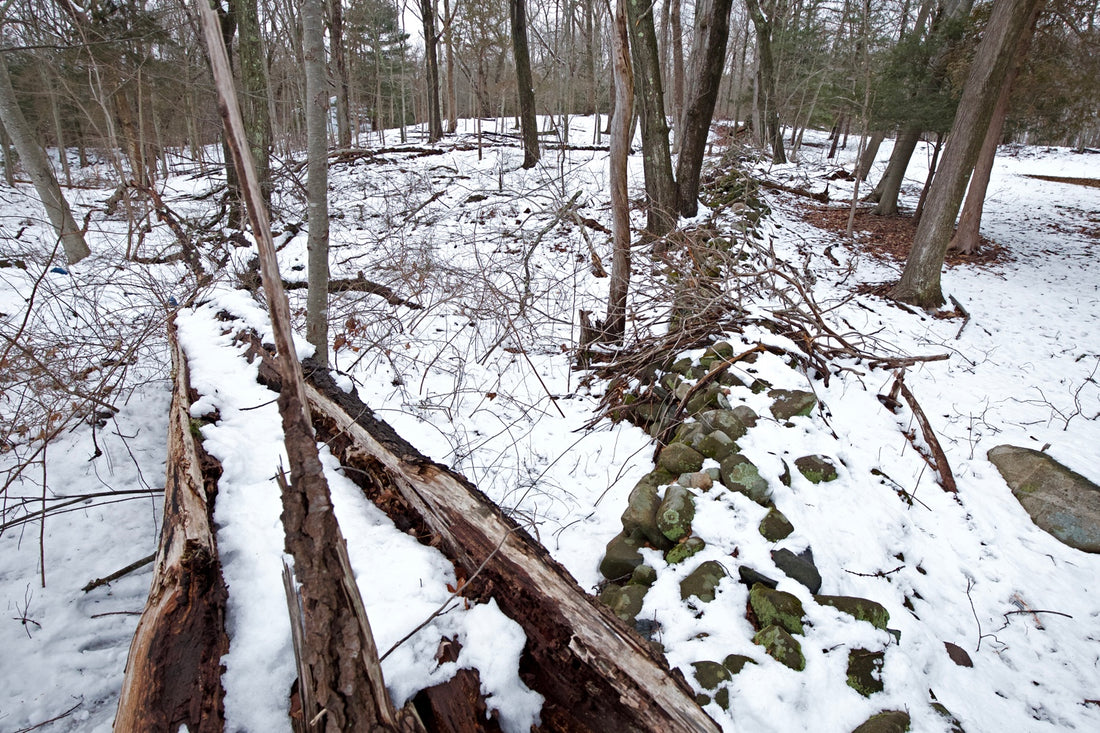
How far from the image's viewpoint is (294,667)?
136 centimetres

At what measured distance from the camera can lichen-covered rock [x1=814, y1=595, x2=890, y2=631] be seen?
6.75 feet

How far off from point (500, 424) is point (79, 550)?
8.72 ft

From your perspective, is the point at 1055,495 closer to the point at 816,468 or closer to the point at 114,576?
the point at 816,468

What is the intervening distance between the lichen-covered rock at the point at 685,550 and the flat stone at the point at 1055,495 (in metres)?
2.09

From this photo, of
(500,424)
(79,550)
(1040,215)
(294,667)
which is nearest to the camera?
(294,667)

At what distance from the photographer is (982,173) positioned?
8.41 m

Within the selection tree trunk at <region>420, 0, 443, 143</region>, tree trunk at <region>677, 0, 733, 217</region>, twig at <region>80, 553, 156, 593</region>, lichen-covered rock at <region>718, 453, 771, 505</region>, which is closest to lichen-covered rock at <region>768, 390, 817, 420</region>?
lichen-covered rock at <region>718, 453, 771, 505</region>

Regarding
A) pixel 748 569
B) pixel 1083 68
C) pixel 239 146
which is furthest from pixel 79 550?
pixel 1083 68

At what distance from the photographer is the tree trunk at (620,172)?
4121mm

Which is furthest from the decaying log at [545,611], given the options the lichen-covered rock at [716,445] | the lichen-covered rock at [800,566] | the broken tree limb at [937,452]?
the broken tree limb at [937,452]

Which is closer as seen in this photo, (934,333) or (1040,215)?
(934,333)

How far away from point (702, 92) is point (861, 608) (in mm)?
6730

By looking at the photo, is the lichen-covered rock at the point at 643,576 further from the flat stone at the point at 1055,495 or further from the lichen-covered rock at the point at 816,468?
the flat stone at the point at 1055,495

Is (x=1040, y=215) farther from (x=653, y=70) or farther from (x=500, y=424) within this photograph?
(x=500, y=424)
